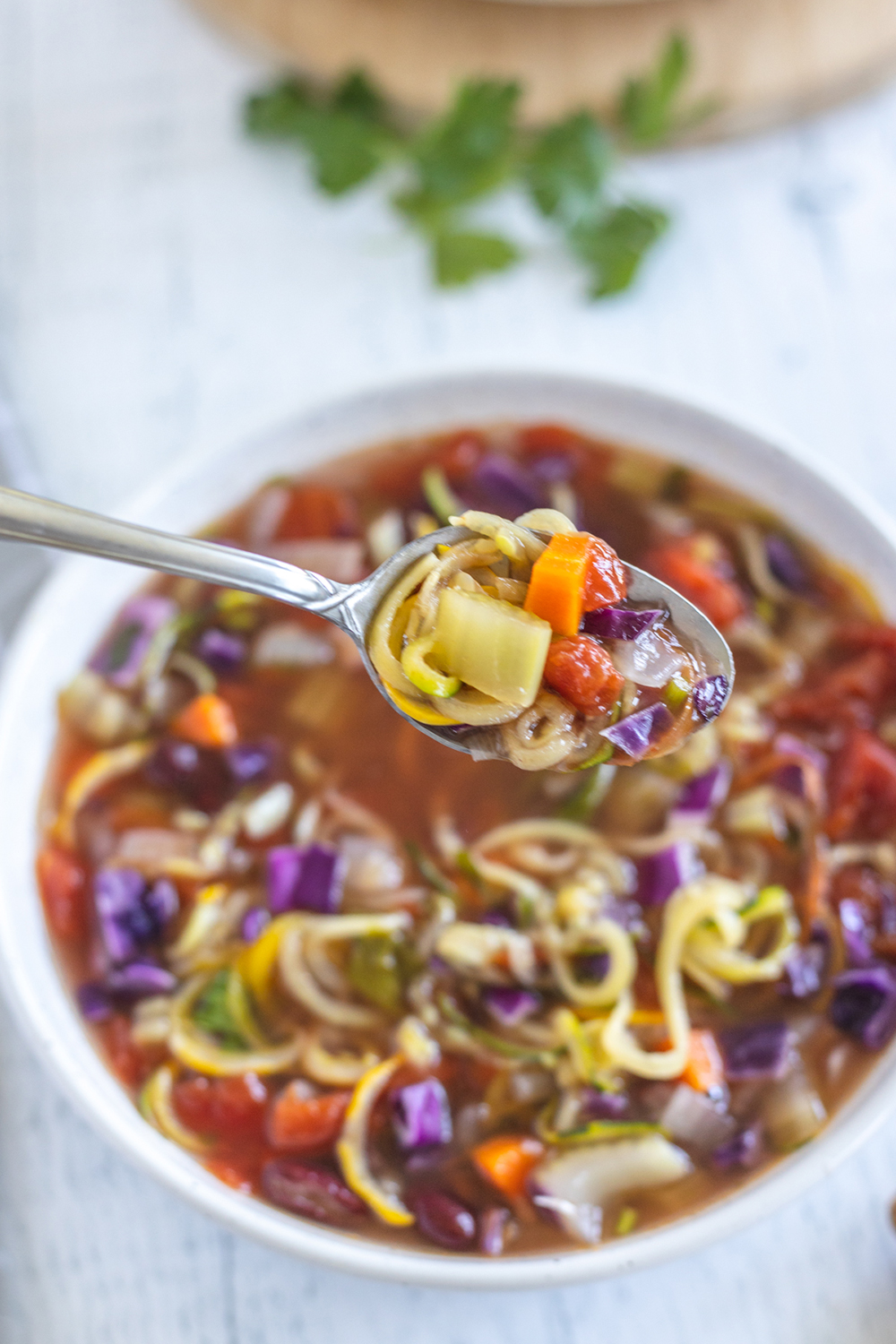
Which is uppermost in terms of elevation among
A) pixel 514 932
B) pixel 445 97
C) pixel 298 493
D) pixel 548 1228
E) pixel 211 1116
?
pixel 445 97

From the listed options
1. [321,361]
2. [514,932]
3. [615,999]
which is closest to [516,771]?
[514,932]

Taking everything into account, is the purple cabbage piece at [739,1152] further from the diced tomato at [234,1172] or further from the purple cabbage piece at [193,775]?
the purple cabbage piece at [193,775]

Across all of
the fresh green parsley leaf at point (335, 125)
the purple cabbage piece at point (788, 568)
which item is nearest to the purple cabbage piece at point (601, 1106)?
the purple cabbage piece at point (788, 568)

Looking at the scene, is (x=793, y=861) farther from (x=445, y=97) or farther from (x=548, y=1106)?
(x=445, y=97)

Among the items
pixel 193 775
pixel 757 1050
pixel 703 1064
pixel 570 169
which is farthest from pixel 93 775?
pixel 570 169

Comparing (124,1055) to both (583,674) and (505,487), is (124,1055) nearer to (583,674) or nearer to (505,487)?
(583,674)

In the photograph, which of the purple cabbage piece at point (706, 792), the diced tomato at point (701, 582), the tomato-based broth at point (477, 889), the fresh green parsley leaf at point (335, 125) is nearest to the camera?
the tomato-based broth at point (477, 889)
